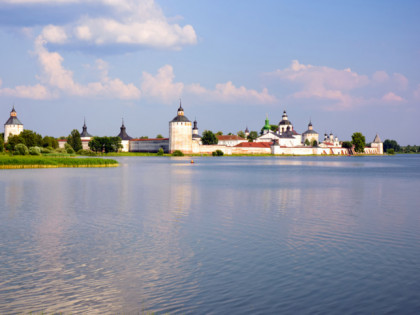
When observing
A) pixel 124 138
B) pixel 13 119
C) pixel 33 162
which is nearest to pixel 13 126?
pixel 13 119

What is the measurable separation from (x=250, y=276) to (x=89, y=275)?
124 inches

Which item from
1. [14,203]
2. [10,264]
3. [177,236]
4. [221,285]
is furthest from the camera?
[14,203]

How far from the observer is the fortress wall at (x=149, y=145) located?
450ft

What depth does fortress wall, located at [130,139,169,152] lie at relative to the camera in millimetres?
137262

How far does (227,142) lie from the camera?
161 metres

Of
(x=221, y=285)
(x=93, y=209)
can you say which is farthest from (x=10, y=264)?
(x=93, y=209)

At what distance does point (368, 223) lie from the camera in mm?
16047

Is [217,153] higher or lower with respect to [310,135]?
lower

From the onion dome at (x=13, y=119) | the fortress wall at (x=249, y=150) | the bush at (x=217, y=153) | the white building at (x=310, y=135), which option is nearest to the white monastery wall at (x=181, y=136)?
the bush at (x=217, y=153)

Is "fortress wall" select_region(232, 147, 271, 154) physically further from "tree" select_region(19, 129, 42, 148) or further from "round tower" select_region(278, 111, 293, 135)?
"tree" select_region(19, 129, 42, 148)

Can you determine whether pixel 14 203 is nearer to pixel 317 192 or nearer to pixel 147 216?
pixel 147 216

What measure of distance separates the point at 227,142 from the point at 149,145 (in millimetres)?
30252

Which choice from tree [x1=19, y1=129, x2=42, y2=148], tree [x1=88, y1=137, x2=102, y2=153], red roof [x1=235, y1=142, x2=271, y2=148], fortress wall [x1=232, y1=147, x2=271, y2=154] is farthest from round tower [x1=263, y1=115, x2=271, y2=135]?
tree [x1=19, y1=129, x2=42, y2=148]

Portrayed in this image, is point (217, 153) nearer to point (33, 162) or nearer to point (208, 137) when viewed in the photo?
point (208, 137)
